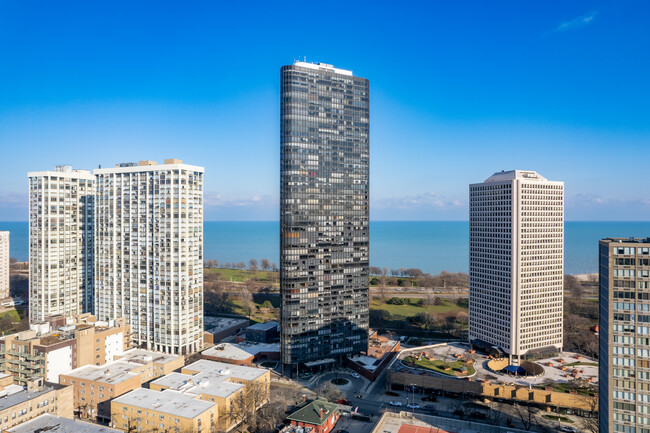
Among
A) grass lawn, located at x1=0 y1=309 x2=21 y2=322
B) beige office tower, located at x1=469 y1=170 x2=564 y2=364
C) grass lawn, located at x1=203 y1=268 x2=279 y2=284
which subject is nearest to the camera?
beige office tower, located at x1=469 y1=170 x2=564 y2=364

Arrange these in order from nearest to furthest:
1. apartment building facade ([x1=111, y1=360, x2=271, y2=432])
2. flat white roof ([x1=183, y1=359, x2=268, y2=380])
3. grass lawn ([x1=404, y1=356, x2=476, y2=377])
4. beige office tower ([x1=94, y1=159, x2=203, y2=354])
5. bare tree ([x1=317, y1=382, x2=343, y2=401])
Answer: apartment building facade ([x1=111, y1=360, x2=271, y2=432]), flat white roof ([x1=183, y1=359, x2=268, y2=380]), bare tree ([x1=317, y1=382, x2=343, y2=401]), grass lawn ([x1=404, y1=356, x2=476, y2=377]), beige office tower ([x1=94, y1=159, x2=203, y2=354])

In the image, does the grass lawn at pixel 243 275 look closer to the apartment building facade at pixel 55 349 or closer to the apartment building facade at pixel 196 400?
the apartment building facade at pixel 55 349

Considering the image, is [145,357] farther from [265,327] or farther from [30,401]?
[265,327]

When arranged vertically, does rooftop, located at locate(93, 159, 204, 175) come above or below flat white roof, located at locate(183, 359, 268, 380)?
above

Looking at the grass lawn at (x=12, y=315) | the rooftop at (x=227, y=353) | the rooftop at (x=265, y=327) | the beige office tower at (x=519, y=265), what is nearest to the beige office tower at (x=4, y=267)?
the grass lawn at (x=12, y=315)

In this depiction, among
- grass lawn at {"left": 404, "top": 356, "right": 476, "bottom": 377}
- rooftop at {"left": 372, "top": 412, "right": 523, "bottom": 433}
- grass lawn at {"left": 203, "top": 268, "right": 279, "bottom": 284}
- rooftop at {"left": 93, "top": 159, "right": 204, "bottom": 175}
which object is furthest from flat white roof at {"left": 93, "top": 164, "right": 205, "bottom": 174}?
grass lawn at {"left": 203, "top": 268, "right": 279, "bottom": 284}

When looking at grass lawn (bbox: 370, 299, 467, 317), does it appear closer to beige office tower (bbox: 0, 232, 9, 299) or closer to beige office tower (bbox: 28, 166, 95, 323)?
beige office tower (bbox: 28, 166, 95, 323)
